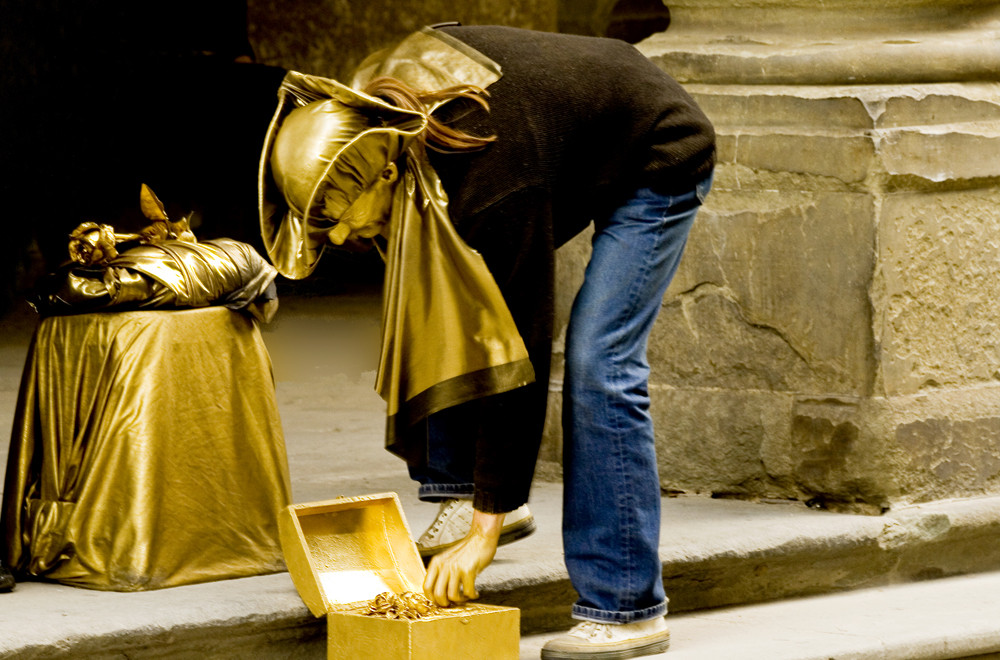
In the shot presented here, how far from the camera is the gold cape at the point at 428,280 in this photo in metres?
2.63

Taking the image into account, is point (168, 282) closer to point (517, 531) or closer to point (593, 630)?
point (517, 531)

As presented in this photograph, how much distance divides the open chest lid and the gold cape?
1.42 feet

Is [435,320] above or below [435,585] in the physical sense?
above

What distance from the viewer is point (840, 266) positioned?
12.8 feet

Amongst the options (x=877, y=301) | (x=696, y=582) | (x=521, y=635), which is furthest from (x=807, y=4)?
(x=521, y=635)

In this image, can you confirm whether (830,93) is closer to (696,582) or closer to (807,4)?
(807,4)

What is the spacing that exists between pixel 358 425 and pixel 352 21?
11.5 ft

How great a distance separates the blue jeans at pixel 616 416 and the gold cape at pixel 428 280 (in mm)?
268

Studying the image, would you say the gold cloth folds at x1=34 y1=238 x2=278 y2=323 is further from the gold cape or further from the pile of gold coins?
the pile of gold coins

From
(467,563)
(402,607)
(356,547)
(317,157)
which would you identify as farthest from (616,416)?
(317,157)

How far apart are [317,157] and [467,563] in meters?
0.77

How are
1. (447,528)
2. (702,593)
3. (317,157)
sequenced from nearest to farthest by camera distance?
(317,157) < (447,528) < (702,593)

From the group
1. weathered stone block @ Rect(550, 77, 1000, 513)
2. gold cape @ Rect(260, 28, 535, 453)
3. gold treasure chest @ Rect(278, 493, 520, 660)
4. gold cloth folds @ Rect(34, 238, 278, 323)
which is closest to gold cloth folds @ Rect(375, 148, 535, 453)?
gold cape @ Rect(260, 28, 535, 453)

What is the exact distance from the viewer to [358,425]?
5156 millimetres
